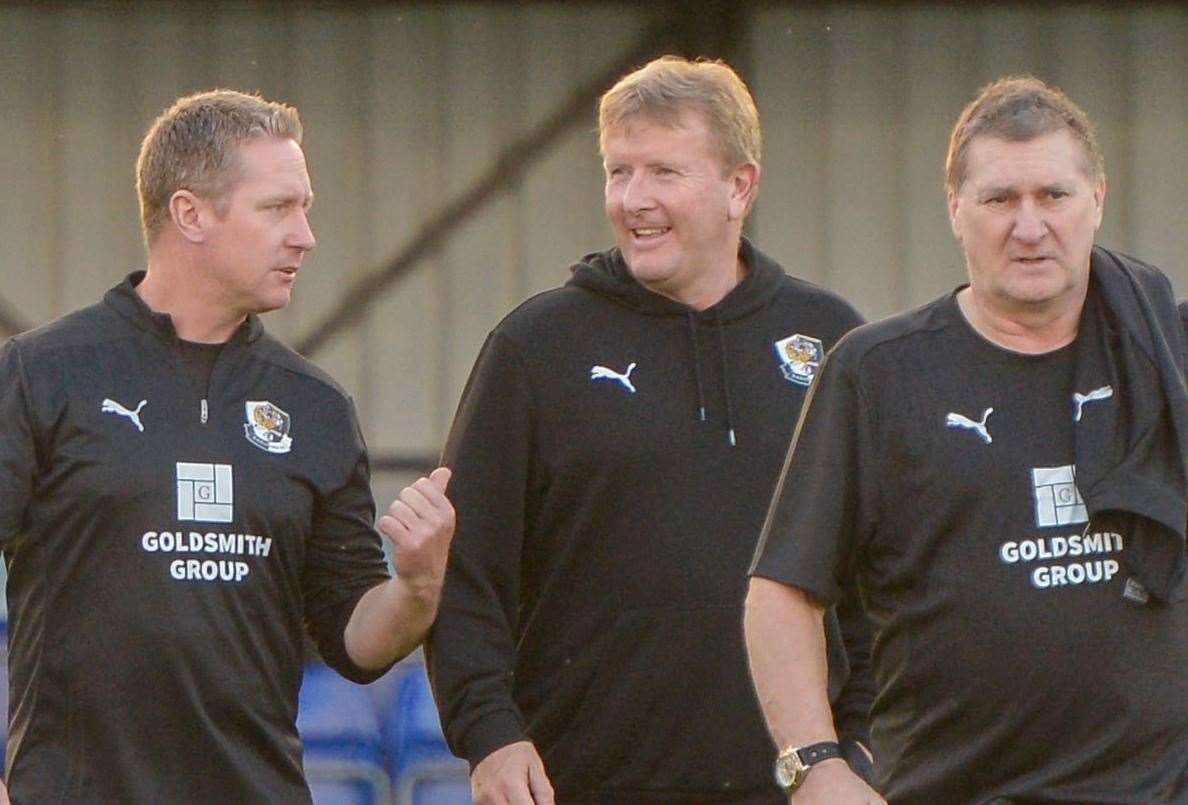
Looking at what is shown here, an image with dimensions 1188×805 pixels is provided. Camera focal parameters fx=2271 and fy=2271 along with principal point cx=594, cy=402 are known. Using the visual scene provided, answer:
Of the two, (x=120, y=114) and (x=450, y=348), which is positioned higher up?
(x=120, y=114)

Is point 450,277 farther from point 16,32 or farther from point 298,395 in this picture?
point 298,395

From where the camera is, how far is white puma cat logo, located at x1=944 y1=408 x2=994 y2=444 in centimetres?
398

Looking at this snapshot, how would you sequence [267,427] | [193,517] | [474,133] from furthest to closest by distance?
[474,133], [267,427], [193,517]

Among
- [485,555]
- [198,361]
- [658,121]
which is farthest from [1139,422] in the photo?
[198,361]

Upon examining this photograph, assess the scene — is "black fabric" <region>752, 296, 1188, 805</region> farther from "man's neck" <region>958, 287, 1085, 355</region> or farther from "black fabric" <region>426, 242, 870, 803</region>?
"black fabric" <region>426, 242, 870, 803</region>

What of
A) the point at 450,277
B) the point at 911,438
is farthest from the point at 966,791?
the point at 450,277

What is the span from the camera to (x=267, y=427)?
14.7 feet

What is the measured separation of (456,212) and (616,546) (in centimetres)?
533

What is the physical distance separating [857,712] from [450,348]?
539 cm

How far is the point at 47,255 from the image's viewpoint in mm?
9820

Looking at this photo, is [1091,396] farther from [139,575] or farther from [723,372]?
[139,575]

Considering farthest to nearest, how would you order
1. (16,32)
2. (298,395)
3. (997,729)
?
1. (16,32)
2. (298,395)
3. (997,729)

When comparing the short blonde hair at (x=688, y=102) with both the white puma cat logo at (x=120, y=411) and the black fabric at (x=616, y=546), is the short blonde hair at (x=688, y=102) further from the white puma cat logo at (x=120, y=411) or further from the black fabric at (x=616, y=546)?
the white puma cat logo at (x=120, y=411)

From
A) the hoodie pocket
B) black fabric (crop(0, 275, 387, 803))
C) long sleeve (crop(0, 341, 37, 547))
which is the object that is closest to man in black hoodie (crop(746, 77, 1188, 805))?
the hoodie pocket
